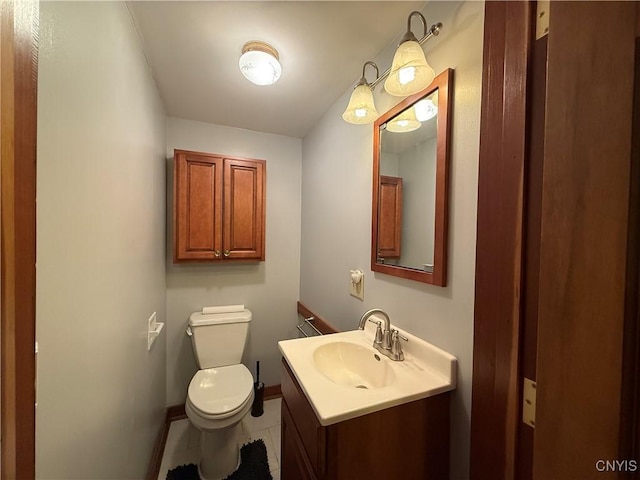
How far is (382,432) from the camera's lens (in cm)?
72

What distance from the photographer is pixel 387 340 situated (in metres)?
1.00

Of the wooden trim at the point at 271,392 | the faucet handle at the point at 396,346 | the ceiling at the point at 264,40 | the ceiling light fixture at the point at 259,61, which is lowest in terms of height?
the wooden trim at the point at 271,392

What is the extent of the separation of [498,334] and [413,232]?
1.87ft

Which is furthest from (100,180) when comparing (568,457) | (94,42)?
(568,457)

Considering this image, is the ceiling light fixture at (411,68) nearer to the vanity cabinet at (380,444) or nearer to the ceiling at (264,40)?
the ceiling at (264,40)

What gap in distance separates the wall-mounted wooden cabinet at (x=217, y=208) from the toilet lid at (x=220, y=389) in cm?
79

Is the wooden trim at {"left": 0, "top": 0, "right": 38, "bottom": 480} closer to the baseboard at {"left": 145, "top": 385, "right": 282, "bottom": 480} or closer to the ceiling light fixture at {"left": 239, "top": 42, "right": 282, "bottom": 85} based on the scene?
the ceiling light fixture at {"left": 239, "top": 42, "right": 282, "bottom": 85}

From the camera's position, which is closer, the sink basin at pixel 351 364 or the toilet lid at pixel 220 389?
the sink basin at pixel 351 364

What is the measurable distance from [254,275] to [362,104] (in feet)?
5.06

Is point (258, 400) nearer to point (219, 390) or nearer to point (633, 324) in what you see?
point (219, 390)

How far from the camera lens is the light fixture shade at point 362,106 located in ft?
3.53

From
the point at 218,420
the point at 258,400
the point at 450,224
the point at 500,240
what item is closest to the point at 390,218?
the point at 450,224

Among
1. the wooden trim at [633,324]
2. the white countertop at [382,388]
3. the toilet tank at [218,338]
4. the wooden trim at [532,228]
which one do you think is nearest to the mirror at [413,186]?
the white countertop at [382,388]

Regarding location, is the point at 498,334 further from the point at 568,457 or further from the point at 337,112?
the point at 337,112
